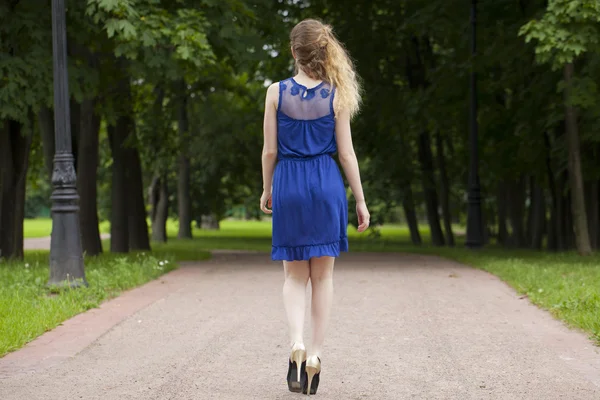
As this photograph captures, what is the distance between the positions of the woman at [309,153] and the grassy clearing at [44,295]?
2495mm

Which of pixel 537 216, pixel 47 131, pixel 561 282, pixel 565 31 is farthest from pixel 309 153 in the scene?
pixel 537 216

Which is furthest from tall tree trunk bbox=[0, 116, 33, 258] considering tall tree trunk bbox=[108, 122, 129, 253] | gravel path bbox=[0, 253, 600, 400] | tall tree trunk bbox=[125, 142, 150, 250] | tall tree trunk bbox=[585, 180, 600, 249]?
tall tree trunk bbox=[585, 180, 600, 249]

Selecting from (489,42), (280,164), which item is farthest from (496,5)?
(280,164)

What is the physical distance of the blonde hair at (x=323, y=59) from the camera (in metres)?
5.38

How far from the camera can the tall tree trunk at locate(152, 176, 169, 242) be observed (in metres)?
33.7

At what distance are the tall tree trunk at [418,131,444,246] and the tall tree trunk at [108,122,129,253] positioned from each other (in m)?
9.89

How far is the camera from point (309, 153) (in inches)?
216

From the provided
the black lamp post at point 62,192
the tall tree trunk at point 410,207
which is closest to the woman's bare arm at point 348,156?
the black lamp post at point 62,192

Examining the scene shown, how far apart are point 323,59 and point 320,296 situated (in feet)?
4.60

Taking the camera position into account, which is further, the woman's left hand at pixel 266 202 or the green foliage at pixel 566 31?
the green foliage at pixel 566 31

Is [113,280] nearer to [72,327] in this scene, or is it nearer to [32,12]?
[72,327]

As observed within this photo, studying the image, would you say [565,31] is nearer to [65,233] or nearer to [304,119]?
[65,233]

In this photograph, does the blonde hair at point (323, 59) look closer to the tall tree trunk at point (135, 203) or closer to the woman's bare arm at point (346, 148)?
the woman's bare arm at point (346, 148)

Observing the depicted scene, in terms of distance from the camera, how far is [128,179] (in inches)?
821
